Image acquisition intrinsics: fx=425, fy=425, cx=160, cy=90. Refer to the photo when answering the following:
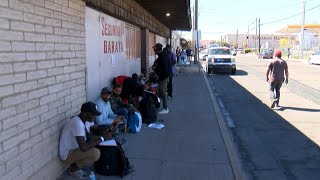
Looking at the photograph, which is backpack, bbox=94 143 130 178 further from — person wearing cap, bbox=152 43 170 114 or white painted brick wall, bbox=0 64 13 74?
person wearing cap, bbox=152 43 170 114

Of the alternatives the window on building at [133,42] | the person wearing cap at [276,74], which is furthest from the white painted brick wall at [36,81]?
the person wearing cap at [276,74]

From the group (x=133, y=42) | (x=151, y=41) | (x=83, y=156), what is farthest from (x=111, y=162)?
(x=151, y=41)

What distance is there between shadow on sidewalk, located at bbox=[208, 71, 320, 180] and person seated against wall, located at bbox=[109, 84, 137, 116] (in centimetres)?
233

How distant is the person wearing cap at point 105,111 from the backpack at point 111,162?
5.05ft

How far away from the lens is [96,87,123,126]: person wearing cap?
7.48m

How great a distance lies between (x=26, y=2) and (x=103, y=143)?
87.6 inches

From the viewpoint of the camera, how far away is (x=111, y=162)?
19.4 ft

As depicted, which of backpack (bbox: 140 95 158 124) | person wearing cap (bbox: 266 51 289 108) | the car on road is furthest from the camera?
the car on road

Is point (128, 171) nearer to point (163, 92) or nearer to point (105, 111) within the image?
point (105, 111)

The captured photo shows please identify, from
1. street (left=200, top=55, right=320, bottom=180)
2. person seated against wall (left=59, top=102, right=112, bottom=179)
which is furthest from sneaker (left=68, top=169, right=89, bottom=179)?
street (left=200, top=55, right=320, bottom=180)

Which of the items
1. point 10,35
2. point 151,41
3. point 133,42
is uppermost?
point 151,41

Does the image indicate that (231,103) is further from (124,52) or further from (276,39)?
(276,39)

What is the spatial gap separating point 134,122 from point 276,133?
10.5 ft

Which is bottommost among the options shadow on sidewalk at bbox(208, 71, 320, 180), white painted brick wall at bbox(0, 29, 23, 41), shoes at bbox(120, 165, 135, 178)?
shadow on sidewalk at bbox(208, 71, 320, 180)
